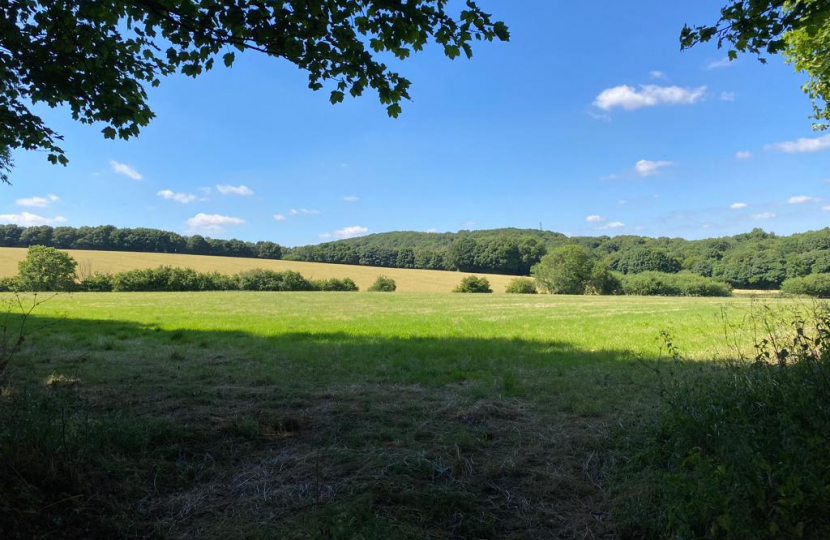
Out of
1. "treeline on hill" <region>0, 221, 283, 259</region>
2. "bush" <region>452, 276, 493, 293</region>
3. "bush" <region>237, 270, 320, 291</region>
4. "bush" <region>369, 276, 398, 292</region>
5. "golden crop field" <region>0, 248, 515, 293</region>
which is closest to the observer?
"golden crop field" <region>0, 248, 515, 293</region>

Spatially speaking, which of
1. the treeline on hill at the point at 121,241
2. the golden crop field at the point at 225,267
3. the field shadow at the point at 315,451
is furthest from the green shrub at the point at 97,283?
the field shadow at the point at 315,451

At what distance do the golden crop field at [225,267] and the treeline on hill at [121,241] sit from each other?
542 cm

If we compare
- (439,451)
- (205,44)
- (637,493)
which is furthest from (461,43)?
(637,493)

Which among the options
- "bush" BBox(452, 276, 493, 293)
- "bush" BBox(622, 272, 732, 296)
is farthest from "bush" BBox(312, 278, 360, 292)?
"bush" BBox(622, 272, 732, 296)

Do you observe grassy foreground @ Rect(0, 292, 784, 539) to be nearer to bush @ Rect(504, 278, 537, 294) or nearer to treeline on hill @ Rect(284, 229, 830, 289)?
bush @ Rect(504, 278, 537, 294)

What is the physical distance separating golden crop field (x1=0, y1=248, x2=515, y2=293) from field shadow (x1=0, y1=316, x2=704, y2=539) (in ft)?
186

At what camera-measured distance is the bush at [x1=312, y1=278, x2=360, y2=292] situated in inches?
2468

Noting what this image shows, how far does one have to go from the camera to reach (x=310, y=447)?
183 inches

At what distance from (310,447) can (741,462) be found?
12.5 ft

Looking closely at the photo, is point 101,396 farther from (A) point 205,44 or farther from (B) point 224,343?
(B) point 224,343

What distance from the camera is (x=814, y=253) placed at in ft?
215

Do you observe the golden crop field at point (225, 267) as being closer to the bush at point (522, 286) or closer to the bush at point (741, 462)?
the bush at point (522, 286)

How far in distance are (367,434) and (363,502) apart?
5.23 feet

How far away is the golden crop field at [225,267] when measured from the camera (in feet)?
185
